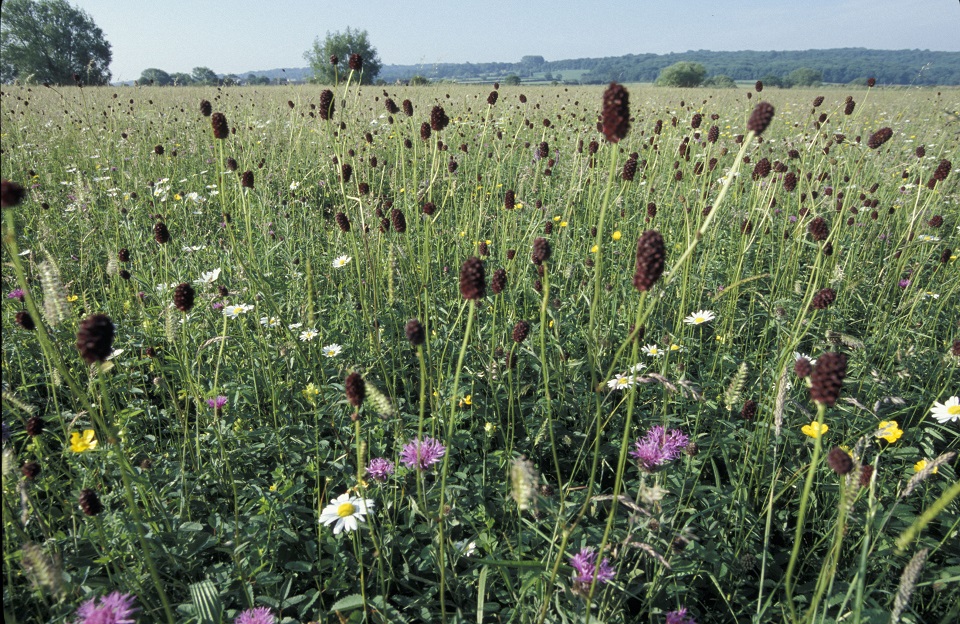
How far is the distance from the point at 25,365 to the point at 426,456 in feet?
5.81

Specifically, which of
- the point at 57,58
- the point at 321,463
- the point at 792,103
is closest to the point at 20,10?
the point at 57,58

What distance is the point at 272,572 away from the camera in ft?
4.44

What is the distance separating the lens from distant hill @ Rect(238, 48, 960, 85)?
26.7 meters

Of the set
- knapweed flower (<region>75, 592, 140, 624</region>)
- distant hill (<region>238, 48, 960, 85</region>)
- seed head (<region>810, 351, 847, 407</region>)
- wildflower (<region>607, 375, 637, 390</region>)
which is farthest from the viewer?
distant hill (<region>238, 48, 960, 85</region>)

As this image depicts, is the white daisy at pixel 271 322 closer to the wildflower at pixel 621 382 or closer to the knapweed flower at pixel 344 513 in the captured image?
the knapweed flower at pixel 344 513

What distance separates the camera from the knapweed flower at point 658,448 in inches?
50.9

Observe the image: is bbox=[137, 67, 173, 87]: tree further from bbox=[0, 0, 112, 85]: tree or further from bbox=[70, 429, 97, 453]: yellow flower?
bbox=[70, 429, 97, 453]: yellow flower

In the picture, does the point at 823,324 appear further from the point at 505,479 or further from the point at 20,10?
the point at 20,10

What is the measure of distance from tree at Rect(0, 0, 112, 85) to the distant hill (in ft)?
36.6

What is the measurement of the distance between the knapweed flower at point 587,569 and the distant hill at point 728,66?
18.5 metres

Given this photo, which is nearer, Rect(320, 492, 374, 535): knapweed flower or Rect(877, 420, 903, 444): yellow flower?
Rect(320, 492, 374, 535): knapweed flower

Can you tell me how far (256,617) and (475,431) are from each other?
922 mm

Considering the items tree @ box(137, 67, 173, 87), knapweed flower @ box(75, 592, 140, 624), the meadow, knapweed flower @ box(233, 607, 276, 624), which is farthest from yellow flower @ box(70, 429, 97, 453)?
tree @ box(137, 67, 173, 87)

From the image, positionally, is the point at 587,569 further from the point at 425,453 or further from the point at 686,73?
the point at 686,73
